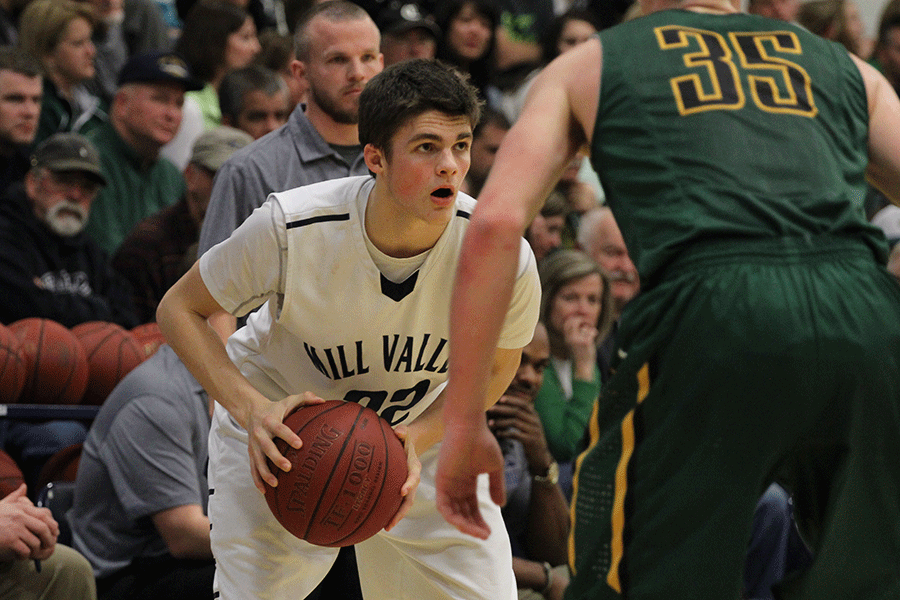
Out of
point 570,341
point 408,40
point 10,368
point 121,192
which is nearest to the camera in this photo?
point 10,368

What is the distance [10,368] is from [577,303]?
2999mm

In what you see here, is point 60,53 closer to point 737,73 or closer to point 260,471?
point 260,471

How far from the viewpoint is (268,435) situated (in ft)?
10.6

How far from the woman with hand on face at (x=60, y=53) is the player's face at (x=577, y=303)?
3828 mm

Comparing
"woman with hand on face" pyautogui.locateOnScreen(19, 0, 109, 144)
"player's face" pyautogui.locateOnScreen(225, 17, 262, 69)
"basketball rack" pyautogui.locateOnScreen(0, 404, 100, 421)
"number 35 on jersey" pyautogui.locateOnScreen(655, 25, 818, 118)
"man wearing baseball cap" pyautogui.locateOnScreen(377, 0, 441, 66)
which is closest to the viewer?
"number 35 on jersey" pyautogui.locateOnScreen(655, 25, 818, 118)

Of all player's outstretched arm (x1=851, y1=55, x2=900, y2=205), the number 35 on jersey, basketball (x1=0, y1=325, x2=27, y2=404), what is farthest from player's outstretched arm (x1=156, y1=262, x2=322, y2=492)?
basketball (x1=0, y1=325, x2=27, y2=404)

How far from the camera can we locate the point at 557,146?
2.33m

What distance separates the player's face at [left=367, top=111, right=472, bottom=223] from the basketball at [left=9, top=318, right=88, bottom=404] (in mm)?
2690

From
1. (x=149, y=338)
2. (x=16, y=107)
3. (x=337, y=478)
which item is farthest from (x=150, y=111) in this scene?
(x=337, y=478)

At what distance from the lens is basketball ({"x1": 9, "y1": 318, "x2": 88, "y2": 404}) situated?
538 centimetres

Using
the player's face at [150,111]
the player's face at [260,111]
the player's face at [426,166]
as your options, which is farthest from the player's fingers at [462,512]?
the player's face at [150,111]

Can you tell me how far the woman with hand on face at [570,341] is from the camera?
5863 mm

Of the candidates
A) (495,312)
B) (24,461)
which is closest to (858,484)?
(495,312)

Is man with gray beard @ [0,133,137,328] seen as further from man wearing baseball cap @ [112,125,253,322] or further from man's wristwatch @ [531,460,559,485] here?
man's wristwatch @ [531,460,559,485]
